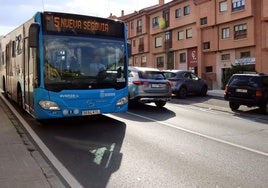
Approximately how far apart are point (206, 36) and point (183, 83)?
20.9 meters

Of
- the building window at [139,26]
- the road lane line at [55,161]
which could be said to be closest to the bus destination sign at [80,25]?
the road lane line at [55,161]

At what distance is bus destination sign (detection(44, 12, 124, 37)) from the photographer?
9875mm

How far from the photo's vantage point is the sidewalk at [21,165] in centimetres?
538

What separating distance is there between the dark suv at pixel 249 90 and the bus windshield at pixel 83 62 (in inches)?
266

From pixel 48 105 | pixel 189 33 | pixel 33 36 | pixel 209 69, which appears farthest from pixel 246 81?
pixel 189 33

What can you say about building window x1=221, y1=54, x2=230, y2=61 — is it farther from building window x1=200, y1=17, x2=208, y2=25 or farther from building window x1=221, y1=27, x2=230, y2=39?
building window x1=200, y1=17, x2=208, y2=25

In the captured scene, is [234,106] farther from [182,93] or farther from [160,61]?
[160,61]

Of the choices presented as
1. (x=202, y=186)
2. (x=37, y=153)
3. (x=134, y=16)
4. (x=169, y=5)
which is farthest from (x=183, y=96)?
(x=134, y=16)

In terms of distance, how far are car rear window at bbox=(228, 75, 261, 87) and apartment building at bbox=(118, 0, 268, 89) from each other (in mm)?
19815

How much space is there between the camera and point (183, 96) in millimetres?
22594

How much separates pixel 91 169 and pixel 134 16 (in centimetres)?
5482

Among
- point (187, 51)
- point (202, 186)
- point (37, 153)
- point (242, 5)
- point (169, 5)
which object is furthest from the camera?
point (169, 5)

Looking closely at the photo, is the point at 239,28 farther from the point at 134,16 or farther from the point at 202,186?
the point at 202,186

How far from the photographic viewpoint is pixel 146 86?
48.7 ft
